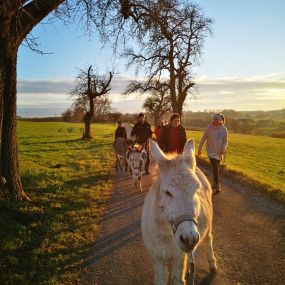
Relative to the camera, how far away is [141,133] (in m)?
13.3

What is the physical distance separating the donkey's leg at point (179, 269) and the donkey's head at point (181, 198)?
0.82 metres

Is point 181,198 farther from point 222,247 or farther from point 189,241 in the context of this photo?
point 222,247

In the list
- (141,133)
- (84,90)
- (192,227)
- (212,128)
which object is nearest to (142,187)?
(141,133)

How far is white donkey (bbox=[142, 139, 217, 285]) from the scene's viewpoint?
325cm

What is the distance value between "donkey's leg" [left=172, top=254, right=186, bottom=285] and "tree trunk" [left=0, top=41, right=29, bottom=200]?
16.5 ft

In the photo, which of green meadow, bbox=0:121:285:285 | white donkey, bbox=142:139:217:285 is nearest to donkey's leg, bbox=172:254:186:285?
white donkey, bbox=142:139:217:285

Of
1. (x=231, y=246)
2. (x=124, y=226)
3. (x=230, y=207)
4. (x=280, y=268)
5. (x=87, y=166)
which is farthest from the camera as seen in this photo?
(x=87, y=166)

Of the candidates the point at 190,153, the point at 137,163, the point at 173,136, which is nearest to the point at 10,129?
the point at 173,136

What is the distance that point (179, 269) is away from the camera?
4234 millimetres

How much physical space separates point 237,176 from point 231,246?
8.70 m

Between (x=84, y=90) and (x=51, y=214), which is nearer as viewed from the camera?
(x=51, y=214)

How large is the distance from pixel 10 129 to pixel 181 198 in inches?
225

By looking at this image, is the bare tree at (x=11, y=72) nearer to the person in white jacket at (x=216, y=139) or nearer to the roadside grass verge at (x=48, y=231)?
the roadside grass verge at (x=48, y=231)

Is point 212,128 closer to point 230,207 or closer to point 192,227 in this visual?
point 230,207
